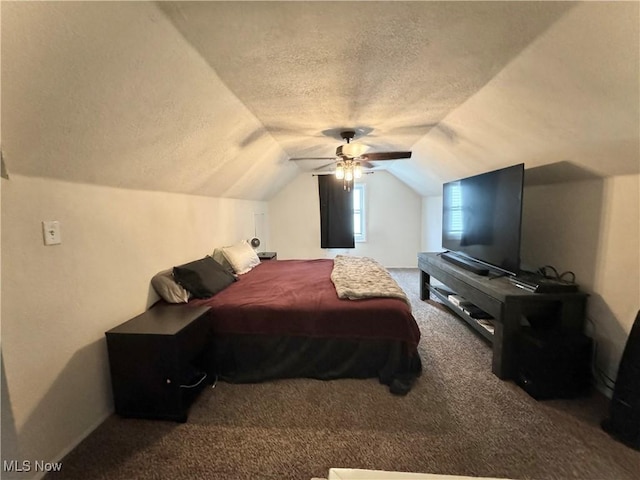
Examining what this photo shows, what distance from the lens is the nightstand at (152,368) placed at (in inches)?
72.9

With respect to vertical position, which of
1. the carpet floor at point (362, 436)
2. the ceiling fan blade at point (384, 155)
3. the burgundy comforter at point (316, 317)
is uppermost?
the ceiling fan blade at point (384, 155)

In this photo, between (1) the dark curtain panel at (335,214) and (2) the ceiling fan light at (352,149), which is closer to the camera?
(2) the ceiling fan light at (352,149)

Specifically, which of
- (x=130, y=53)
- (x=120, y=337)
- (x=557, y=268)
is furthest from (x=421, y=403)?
(x=130, y=53)

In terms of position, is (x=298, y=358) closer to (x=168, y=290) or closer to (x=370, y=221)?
(x=168, y=290)

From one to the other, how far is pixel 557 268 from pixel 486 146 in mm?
1262

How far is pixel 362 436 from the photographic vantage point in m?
1.77

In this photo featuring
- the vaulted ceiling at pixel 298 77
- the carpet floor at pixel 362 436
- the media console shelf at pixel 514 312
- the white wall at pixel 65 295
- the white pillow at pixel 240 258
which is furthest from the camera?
the white pillow at pixel 240 258

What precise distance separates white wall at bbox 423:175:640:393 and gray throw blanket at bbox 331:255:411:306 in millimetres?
1381

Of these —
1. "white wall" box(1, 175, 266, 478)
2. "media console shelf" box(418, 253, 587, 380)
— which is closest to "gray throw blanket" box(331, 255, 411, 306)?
"media console shelf" box(418, 253, 587, 380)

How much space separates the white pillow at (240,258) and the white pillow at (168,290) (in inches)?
39.0

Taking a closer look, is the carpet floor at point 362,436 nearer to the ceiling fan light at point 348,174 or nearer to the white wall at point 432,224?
the ceiling fan light at point 348,174

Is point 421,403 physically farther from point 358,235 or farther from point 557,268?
point 358,235

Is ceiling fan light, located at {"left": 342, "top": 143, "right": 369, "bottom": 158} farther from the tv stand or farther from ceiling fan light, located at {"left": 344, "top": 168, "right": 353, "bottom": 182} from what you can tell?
the tv stand

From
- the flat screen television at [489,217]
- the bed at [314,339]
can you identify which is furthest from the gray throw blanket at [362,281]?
the flat screen television at [489,217]
